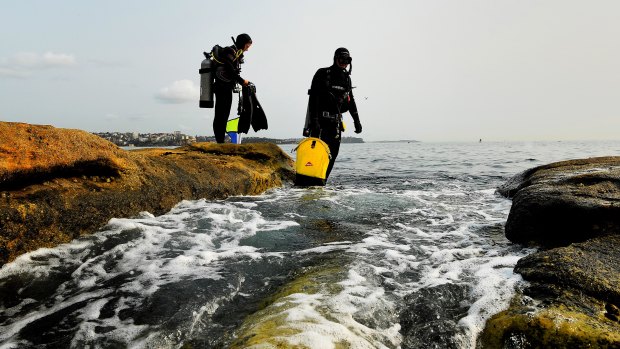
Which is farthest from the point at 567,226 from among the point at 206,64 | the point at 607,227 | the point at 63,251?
the point at 206,64

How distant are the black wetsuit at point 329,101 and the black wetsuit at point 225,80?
174cm

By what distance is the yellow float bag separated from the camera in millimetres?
7605

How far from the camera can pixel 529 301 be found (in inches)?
84.6

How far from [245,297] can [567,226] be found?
326 centimetres

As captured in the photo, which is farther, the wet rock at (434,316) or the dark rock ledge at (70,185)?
the dark rock ledge at (70,185)

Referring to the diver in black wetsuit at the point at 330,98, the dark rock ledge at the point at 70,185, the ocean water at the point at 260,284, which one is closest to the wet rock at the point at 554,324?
the ocean water at the point at 260,284

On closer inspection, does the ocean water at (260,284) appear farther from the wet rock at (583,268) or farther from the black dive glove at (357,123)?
the black dive glove at (357,123)

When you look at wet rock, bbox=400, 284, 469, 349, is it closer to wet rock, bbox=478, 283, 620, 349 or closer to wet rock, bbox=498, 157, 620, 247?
wet rock, bbox=478, 283, 620, 349

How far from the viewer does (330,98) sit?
7.97m

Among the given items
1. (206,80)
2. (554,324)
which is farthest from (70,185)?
(206,80)

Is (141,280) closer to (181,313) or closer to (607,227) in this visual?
(181,313)

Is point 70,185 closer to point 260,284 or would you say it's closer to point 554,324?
point 260,284

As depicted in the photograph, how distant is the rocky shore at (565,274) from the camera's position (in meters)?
1.82

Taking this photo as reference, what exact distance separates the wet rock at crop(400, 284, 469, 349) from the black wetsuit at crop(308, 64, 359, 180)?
576cm
